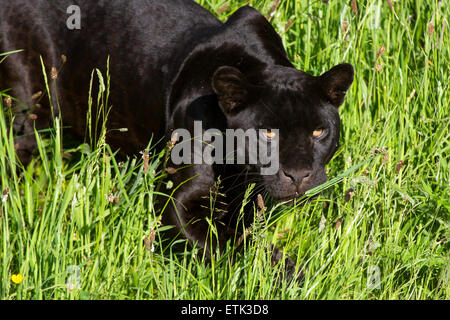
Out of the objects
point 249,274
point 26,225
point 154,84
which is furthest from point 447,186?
point 26,225

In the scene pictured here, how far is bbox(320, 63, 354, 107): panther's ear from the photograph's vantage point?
3.77 m

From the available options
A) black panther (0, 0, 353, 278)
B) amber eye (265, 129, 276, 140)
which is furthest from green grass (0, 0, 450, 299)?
amber eye (265, 129, 276, 140)

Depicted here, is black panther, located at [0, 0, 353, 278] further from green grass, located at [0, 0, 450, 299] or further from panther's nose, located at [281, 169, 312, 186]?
green grass, located at [0, 0, 450, 299]

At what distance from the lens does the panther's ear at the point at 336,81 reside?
3.77 m

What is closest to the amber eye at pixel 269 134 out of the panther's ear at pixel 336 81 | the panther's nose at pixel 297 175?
the panther's nose at pixel 297 175

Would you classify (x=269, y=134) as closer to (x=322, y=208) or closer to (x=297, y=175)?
(x=297, y=175)

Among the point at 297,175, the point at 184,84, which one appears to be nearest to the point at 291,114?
A: the point at 297,175

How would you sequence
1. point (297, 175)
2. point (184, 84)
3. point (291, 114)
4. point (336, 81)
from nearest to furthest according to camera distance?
1. point (297, 175)
2. point (291, 114)
3. point (336, 81)
4. point (184, 84)

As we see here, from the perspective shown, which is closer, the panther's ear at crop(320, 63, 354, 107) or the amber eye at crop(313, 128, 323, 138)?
the amber eye at crop(313, 128, 323, 138)

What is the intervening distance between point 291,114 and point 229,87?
12.8 inches

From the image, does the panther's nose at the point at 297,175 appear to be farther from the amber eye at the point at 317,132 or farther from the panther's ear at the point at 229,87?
the panther's ear at the point at 229,87

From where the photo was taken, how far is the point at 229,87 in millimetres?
3654

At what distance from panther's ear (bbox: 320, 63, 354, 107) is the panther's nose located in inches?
19.0

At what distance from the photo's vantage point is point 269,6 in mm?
4973
